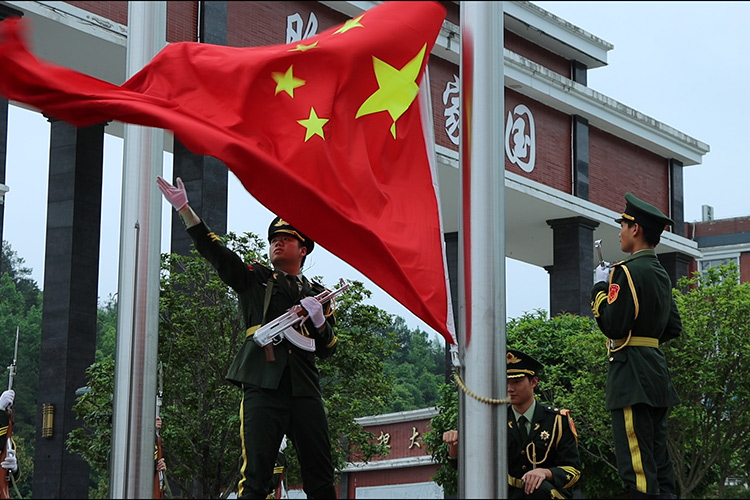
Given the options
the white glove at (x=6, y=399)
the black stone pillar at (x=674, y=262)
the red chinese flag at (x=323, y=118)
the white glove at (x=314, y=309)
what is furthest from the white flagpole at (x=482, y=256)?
the black stone pillar at (x=674, y=262)

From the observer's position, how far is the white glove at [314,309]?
6.11 m

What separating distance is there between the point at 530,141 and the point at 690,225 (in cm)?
1118

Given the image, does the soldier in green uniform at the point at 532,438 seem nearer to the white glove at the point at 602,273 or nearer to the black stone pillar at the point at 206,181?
the white glove at the point at 602,273

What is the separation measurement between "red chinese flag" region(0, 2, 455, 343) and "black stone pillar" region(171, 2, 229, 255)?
9.72 meters

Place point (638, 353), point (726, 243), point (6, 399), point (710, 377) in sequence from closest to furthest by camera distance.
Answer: point (638, 353) → point (6, 399) → point (710, 377) → point (726, 243)

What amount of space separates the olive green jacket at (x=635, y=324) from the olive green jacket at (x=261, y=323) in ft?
4.94

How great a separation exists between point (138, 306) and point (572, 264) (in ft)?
64.3

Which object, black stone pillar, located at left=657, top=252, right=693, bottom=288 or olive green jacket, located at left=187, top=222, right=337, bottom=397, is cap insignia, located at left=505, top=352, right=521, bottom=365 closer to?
olive green jacket, located at left=187, top=222, right=337, bottom=397

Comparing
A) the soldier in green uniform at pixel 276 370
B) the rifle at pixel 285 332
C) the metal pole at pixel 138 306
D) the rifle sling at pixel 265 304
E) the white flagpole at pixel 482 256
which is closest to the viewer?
the white flagpole at pixel 482 256

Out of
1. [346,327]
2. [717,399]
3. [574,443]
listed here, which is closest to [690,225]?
[717,399]

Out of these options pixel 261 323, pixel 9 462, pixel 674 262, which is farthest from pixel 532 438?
pixel 674 262

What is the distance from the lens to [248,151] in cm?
555

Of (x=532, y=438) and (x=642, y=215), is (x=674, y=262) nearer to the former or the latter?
(x=532, y=438)

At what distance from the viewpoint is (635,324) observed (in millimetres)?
6250
